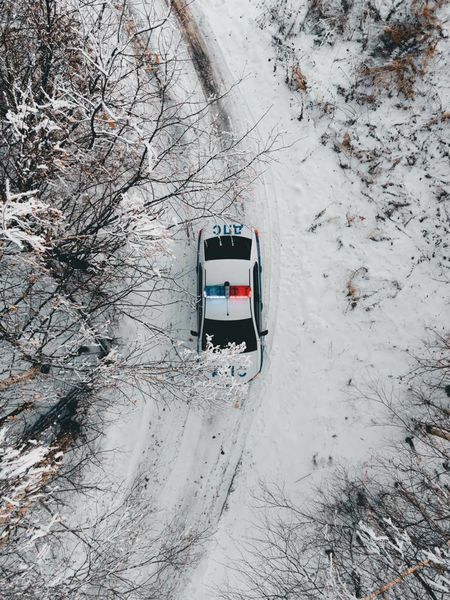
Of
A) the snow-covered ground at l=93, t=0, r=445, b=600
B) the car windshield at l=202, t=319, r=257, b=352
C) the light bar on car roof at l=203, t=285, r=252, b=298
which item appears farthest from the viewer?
the snow-covered ground at l=93, t=0, r=445, b=600

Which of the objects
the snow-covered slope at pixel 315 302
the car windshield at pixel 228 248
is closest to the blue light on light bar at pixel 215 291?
the car windshield at pixel 228 248

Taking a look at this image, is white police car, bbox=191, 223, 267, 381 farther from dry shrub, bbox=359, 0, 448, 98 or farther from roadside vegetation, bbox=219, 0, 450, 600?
dry shrub, bbox=359, 0, 448, 98

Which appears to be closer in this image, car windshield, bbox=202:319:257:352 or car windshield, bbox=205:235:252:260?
car windshield, bbox=202:319:257:352

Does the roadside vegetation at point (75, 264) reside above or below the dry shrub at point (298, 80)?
below

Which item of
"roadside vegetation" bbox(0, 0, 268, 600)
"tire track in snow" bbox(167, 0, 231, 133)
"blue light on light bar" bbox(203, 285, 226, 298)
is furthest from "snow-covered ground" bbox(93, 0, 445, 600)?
"tire track in snow" bbox(167, 0, 231, 133)

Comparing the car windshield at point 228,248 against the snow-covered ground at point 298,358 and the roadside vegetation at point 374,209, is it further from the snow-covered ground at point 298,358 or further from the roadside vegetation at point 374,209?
the roadside vegetation at point 374,209

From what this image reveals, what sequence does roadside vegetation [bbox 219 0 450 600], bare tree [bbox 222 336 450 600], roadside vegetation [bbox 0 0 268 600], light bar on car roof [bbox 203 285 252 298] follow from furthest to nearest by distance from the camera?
light bar on car roof [bbox 203 285 252 298]
roadside vegetation [bbox 219 0 450 600]
bare tree [bbox 222 336 450 600]
roadside vegetation [bbox 0 0 268 600]

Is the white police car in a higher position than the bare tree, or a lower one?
higher
